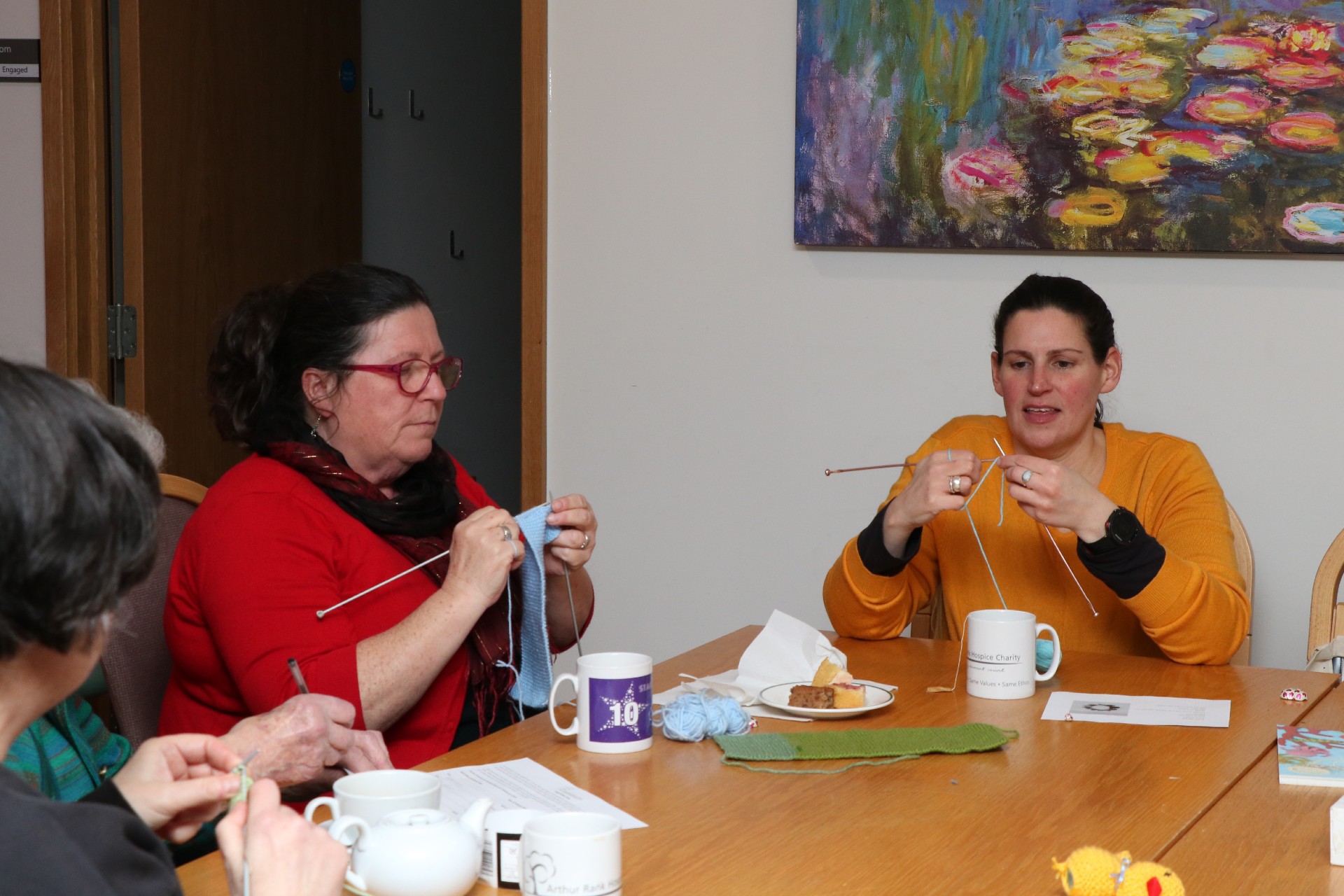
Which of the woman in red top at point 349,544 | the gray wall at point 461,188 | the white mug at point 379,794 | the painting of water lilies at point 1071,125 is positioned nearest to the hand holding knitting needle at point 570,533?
the woman in red top at point 349,544

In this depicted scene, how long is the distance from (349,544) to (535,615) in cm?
30

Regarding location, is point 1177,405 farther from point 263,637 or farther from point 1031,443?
point 263,637

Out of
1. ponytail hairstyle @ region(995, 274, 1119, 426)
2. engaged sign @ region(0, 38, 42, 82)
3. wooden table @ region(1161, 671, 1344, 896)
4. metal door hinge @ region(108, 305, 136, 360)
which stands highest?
engaged sign @ region(0, 38, 42, 82)

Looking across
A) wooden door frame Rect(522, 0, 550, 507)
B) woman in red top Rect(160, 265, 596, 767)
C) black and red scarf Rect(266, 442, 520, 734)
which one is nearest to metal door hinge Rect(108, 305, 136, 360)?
wooden door frame Rect(522, 0, 550, 507)

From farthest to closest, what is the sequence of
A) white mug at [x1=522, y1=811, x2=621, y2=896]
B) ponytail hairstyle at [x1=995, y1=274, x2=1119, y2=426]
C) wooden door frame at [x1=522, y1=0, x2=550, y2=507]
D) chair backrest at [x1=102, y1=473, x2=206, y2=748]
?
wooden door frame at [x1=522, y1=0, x2=550, y2=507], ponytail hairstyle at [x1=995, y1=274, x2=1119, y2=426], chair backrest at [x1=102, y1=473, x2=206, y2=748], white mug at [x1=522, y1=811, x2=621, y2=896]

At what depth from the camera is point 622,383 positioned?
308 cm

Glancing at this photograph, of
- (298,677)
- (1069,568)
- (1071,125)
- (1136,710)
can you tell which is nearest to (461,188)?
(1071,125)

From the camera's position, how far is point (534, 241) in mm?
3127

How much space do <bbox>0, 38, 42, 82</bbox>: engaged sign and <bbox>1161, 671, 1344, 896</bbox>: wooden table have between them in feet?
10.00

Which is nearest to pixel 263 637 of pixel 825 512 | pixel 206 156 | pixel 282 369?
pixel 282 369

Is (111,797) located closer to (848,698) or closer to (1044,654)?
(848,698)

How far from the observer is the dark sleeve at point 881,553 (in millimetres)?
2094

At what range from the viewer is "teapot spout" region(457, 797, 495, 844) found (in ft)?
3.52

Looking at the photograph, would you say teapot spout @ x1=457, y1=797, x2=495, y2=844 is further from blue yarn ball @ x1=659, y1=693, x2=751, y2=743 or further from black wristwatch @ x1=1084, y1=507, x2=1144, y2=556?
black wristwatch @ x1=1084, y1=507, x2=1144, y2=556
